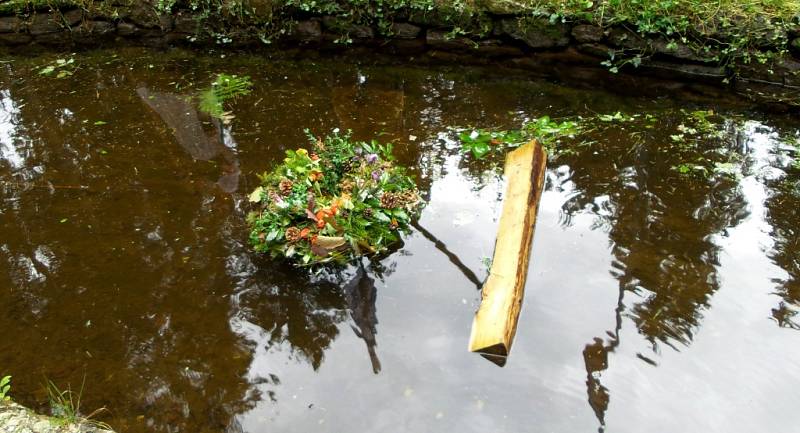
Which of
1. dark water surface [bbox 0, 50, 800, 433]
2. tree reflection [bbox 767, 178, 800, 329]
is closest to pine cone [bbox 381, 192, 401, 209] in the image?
dark water surface [bbox 0, 50, 800, 433]

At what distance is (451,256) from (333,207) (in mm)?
935

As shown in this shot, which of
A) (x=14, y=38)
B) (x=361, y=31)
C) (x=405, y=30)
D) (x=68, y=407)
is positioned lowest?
(x=68, y=407)

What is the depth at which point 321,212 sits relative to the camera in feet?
11.9

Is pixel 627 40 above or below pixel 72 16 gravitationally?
above

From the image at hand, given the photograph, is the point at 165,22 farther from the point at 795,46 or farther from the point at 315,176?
the point at 795,46

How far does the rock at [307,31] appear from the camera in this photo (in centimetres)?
825

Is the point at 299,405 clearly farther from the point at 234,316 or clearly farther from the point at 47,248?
the point at 47,248

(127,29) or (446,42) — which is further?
(127,29)

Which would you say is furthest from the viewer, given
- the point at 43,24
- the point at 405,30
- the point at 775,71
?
the point at 43,24

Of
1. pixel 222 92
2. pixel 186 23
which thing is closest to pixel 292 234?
pixel 222 92

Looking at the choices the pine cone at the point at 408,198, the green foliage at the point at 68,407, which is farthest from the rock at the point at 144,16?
the green foliage at the point at 68,407

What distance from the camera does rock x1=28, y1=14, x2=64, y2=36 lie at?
886cm

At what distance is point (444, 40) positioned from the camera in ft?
25.3

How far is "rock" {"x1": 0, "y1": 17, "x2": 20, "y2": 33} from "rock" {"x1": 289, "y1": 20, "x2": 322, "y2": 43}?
4554mm
